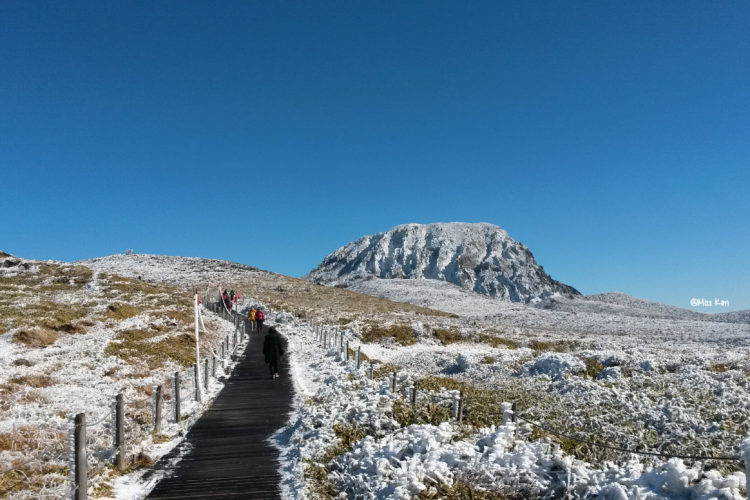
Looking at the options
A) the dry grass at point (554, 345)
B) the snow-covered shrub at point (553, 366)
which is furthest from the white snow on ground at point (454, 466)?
the dry grass at point (554, 345)

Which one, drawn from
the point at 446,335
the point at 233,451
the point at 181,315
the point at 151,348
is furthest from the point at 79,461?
the point at 446,335

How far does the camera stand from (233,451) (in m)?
11.0

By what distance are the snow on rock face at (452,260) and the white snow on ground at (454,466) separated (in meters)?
144

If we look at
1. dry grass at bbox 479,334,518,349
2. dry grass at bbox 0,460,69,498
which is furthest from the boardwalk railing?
dry grass at bbox 479,334,518,349

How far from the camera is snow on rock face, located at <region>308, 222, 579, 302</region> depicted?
162125 mm

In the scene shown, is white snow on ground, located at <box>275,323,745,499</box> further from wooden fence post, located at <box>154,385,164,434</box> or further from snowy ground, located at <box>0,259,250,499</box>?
snowy ground, located at <box>0,259,250,499</box>

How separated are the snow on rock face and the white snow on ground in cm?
14403

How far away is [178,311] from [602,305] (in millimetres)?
99218

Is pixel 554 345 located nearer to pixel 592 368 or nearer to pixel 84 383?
pixel 592 368

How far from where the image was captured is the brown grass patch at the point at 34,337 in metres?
24.5

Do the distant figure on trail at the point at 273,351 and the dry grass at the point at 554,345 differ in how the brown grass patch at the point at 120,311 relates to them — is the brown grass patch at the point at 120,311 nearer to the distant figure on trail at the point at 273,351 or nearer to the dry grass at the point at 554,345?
the distant figure on trail at the point at 273,351

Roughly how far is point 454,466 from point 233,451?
18.5 feet

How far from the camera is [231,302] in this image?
4984 cm

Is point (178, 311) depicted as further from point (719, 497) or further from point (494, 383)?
A: point (719, 497)
